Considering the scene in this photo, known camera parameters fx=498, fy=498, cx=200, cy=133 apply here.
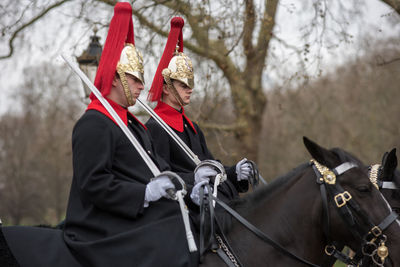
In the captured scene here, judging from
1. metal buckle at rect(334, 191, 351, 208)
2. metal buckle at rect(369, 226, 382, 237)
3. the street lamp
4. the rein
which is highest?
the street lamp

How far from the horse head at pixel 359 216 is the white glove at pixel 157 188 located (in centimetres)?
Answer: 96

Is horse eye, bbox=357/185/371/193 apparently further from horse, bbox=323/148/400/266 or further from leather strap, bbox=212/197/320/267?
horse, bbox=323/148/400/266

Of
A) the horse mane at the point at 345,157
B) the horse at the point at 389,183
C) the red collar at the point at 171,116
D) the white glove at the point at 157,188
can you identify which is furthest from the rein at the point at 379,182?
the white glove at the point at 157,188

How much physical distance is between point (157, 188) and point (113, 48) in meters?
1.19

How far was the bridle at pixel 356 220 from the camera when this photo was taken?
3.13 metres

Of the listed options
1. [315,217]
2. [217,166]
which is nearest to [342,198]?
[315,217]

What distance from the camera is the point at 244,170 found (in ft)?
15.3

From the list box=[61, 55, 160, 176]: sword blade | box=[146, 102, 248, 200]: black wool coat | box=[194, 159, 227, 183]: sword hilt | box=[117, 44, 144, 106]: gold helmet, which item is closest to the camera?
box=[61, 55, 160, 176]: sword blade

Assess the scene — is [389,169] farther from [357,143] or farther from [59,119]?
[59,119]

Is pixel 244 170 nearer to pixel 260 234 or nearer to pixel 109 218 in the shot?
pixel 260 234

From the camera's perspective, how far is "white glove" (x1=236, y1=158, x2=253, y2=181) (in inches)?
183

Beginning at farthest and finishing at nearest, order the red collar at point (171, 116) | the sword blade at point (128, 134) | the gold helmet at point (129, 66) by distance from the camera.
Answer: the red collar at point (171, 116), the gold helmet at point (129, 66), the sword blade at point (128, 134)

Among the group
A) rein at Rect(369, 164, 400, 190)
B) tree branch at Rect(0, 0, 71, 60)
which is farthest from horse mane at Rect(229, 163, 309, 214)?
tree branch at Rect(0, 0, 71, 60)

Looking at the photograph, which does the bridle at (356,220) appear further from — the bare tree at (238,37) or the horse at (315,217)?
the bare tree at (238,37)
